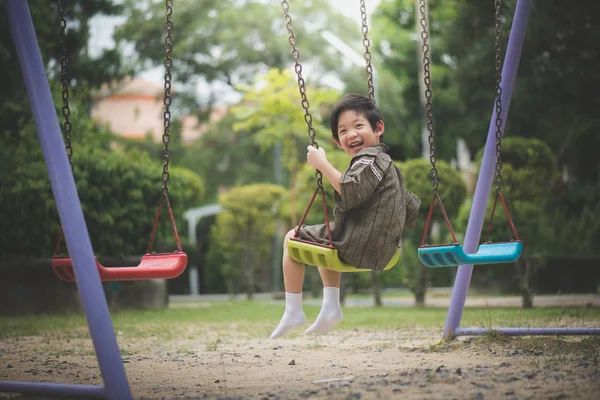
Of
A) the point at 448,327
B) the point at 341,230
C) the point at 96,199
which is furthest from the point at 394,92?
the point at 341,230

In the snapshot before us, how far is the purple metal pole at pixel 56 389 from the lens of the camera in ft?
12.3

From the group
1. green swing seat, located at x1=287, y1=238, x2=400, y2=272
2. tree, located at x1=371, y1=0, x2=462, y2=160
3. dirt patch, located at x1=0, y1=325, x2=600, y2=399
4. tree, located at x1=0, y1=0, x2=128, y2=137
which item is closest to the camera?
dirt patch, located at x1=0, y1=325, x2=600, y2=399

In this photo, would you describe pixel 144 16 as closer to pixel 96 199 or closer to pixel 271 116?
pixel 271 116

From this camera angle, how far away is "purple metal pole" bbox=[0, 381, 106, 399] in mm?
3744

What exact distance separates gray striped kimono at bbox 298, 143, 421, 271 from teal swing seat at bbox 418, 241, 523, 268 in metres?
0.25

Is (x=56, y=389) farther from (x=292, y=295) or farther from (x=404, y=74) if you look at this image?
(x=404, y=74)

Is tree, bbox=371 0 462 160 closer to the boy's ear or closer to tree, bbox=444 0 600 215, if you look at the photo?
tree, bbox=444 0 600 215

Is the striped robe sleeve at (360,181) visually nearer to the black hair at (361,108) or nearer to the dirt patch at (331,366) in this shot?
the black hair at (361,108)

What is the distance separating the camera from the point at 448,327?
630 cm

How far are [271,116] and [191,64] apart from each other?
1159 cm

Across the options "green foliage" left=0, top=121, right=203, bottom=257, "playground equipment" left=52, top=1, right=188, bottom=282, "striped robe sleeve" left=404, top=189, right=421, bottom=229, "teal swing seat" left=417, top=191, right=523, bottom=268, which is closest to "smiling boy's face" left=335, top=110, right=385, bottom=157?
"striped robe sleeve" left=404, top=189, right=421, bottom=229

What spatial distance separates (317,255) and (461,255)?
0.92 metres

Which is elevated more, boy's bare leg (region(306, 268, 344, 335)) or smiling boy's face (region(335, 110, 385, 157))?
smiling boy's face (region(335, 110, 385, 157))

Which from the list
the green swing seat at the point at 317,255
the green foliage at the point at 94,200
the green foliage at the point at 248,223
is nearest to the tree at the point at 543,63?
the green foliage at the point at 248,223
